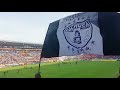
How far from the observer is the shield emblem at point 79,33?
5.31 m

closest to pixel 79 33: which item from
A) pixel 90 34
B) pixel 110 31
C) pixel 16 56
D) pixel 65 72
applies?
pixel 90 34

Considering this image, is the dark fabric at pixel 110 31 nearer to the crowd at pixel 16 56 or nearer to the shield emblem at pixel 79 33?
the shield emblem at pixel 79 33

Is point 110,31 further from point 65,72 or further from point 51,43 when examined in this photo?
point 65,72

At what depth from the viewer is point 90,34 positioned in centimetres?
532

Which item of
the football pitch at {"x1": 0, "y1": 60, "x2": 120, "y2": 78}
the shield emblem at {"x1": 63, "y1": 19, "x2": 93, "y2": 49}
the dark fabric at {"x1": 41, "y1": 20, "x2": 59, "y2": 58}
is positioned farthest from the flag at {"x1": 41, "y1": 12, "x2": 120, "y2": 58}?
the football pitch at {"x1": 0, "y1": 60, "x2": 120, "y2": 78}

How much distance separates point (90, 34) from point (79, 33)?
0.75 ft

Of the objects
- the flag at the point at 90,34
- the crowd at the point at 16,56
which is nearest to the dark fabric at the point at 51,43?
the flag at the point at 90,34

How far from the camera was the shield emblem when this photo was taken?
17.4ft

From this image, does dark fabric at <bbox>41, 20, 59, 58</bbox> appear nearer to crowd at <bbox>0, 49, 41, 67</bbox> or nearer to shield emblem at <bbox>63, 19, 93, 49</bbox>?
shield emblem at <bbox>63, 19, 93, 49</bbox>
